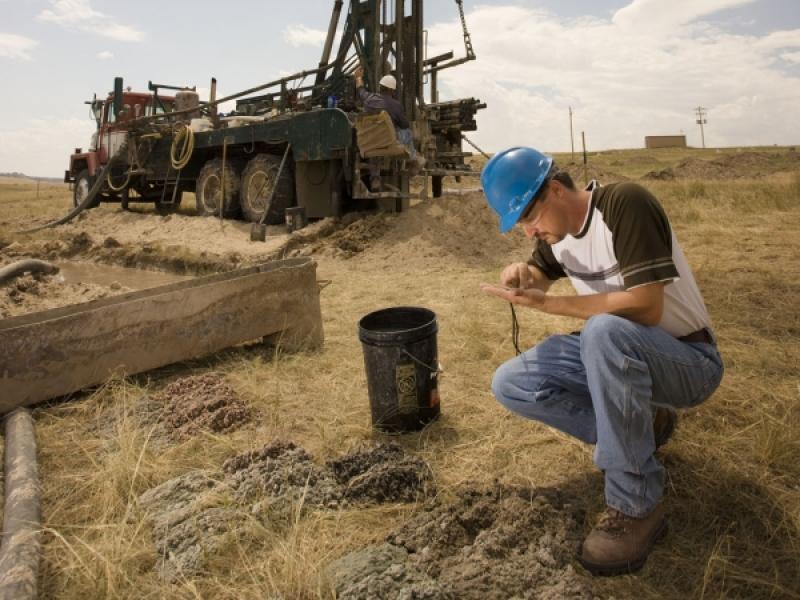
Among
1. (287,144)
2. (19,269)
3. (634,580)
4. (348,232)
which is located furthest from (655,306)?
(287,144)

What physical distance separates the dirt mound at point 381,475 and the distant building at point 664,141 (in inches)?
3354

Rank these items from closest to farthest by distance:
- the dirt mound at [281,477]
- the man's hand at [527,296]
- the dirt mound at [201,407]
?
the man's hand at [527,296] < the dirt mound at [281,477] < the dirt mound at [201,407]

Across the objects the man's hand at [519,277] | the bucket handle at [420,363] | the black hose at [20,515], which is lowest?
the black hose at [20,515]

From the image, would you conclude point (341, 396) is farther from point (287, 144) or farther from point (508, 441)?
point (287, 144)

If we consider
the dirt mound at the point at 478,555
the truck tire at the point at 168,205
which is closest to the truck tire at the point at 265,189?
the truck tire at the point at 168,205

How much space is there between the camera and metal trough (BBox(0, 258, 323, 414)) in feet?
10.6

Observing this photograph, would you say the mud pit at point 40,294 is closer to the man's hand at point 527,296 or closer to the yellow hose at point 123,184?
the man's hand at point 527,296

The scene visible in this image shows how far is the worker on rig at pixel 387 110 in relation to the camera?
321 inches

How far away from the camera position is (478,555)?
195 cm

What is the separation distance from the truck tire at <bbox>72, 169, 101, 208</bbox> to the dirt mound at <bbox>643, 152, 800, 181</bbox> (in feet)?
59.9

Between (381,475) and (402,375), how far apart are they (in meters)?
0.65

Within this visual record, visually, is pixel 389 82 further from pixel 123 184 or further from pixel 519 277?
pixel 123 184

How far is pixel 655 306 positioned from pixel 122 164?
14.3 m

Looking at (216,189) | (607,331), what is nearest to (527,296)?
(607,331)
